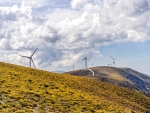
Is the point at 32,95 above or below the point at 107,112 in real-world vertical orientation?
above

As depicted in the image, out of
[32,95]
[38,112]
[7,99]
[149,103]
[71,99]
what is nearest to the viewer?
[38,112]

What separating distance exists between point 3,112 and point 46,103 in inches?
364

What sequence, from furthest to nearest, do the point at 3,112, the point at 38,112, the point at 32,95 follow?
the point at 32,95 < the point at 38,112 < the point at 3,112

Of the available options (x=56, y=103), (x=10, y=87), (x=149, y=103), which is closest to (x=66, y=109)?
(x=56, y=103)

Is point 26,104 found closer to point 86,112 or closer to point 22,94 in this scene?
point 22,94

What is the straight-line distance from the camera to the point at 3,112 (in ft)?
104

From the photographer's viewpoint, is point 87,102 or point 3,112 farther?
point 87,102

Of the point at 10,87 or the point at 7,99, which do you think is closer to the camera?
the point at 7,99

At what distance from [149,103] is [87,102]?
34.2 m

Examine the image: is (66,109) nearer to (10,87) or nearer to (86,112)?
(86,112)

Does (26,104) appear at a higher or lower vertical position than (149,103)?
higher

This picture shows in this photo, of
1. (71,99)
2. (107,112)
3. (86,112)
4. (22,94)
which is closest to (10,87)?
(22,94)

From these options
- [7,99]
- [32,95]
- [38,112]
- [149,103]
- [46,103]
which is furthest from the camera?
[149,103]

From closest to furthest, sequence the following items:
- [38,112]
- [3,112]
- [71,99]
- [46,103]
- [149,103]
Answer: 1. [3,112]
2. [38,112]
3. [46,103]
4. [71,99]
5. [149,103]
